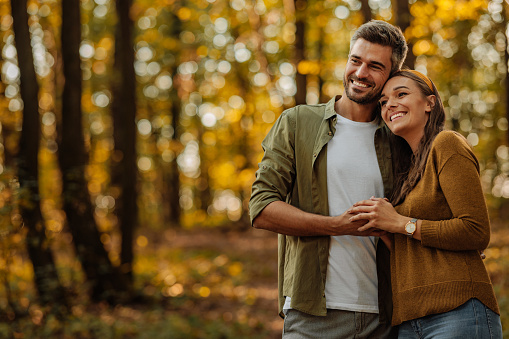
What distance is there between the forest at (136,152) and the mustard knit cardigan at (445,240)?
448 cm

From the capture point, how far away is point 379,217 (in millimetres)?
2732

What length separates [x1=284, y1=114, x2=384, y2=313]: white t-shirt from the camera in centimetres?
292

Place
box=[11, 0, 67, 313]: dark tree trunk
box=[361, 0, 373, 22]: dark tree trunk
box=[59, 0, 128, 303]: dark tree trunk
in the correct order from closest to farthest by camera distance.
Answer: box=[361, 0, 373, 22]: dark tree trunk < box=[11, 0, 67, 313]: dark tree trunk < box=[59, 0, 128, 303]: dark tree trunk

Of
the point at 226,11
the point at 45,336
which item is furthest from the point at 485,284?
the point at 226,11

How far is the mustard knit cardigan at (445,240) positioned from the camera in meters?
2.58

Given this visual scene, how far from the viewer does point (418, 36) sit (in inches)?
275

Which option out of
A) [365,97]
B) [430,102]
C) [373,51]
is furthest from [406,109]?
[373,51]

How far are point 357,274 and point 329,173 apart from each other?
1.80ft

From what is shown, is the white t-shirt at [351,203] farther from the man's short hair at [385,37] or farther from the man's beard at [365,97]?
the man's short hair at [385,37]

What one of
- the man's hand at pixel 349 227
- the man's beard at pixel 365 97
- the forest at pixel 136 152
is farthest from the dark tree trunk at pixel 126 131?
the man's hand at pixel 349 227

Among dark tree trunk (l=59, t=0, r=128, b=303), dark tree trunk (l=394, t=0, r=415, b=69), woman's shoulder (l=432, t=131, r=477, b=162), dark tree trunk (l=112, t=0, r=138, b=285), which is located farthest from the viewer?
dark tree trunk (l=112, t=0, r=138, b=285)

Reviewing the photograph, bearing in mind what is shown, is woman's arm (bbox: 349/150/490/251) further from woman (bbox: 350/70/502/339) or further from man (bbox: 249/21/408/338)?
man (bbox: 249/21/408/338)

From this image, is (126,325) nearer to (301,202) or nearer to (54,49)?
(301,202)

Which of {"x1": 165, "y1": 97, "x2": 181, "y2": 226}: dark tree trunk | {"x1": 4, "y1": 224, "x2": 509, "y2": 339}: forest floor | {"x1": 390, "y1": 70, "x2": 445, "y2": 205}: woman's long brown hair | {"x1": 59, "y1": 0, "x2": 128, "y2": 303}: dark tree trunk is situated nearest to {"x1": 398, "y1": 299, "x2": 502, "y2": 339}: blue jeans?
{"x1": 390, "y1": 70, "x2": 445, "y2": 205}: woman's long brown hair
